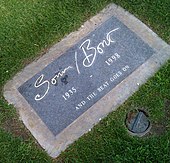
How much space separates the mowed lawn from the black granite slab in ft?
0.89

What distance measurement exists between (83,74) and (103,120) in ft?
2.24

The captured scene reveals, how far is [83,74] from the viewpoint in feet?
16.6

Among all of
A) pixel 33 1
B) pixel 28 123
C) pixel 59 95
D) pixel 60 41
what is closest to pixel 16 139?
pixel 28 123

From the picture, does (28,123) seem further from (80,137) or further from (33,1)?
(33,1)

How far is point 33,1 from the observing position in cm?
566

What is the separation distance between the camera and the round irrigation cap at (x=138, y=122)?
4633 mm

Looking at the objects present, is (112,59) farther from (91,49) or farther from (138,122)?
(138,122)

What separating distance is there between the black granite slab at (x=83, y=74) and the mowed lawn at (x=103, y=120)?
271 mm

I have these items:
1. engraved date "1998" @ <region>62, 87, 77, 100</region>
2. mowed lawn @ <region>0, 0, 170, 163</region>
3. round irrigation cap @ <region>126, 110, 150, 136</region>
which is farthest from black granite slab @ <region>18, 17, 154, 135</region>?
round irrigation cap @ <region>126, 110, 150, 136</region>

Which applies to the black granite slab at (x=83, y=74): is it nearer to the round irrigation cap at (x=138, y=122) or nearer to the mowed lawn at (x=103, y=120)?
the mowed lawn at (x=103, y=120)

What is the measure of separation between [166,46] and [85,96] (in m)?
1.24

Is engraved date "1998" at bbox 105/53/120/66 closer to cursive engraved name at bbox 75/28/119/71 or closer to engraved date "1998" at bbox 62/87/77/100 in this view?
cursive engraved name at bbox 75/28/119/71
